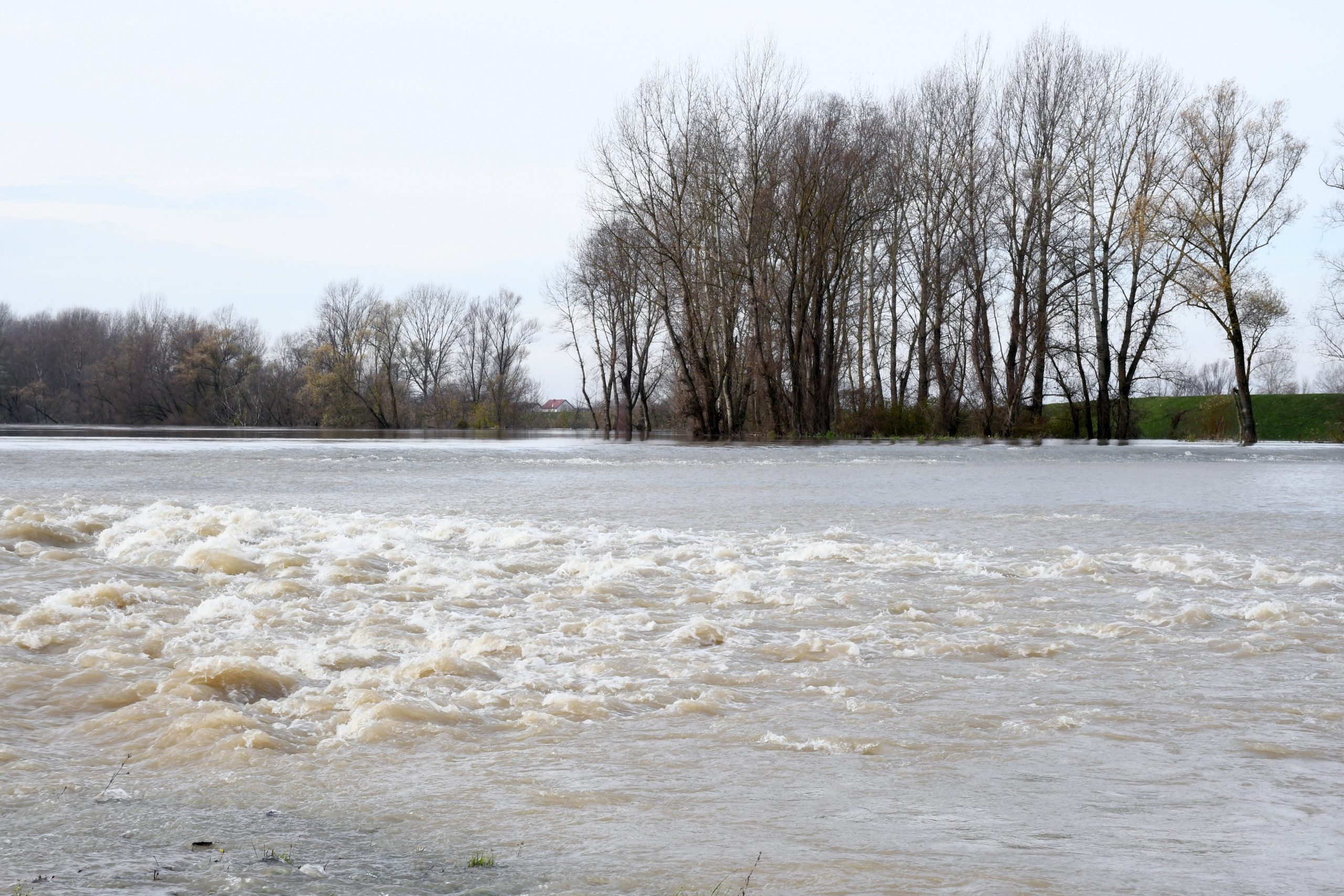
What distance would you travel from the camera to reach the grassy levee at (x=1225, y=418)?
39656 millimetres

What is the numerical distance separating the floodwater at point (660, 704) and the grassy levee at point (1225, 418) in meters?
33.0

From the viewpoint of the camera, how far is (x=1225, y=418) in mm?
39906

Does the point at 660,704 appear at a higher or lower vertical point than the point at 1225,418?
lower

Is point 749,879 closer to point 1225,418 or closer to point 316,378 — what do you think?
point 1225,418

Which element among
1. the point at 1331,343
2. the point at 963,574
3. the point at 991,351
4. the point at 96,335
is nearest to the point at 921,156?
the point at 991,351

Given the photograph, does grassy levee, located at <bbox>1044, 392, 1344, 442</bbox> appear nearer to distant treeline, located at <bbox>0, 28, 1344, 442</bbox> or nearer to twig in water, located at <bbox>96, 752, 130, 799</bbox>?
distant treeline, located at <bbox>0, 28, 1344, 442</bbox>

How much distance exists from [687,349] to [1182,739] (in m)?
35.6

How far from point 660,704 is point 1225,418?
41.5m

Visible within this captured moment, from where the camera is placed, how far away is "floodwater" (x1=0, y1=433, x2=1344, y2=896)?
275cm

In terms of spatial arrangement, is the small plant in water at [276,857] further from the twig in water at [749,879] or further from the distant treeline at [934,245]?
the distant treeline at [934,245]

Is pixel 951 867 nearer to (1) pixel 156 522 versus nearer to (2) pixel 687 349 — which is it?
(1) pixel 156 522

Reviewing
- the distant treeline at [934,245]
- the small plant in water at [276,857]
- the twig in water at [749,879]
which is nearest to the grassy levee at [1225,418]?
the distant treeline at [934,245]

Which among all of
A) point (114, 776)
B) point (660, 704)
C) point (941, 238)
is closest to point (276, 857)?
point (114, 776)

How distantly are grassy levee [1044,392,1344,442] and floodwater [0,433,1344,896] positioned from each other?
33.0 metres
